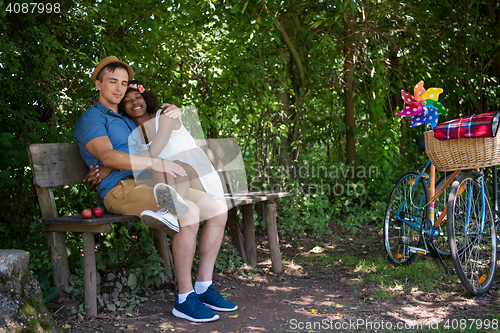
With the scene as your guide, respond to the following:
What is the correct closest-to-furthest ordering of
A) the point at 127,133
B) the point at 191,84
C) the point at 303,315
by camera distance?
1. the point at 303,315
2. the point at 127,133
3. the point at 191,84

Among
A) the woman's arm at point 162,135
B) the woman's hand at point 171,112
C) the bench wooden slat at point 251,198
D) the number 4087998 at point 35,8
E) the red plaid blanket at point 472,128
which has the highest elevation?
the number 4087998 at point 35,8

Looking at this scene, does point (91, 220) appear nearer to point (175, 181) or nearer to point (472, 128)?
point (175, 181)

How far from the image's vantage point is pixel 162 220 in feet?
8.18

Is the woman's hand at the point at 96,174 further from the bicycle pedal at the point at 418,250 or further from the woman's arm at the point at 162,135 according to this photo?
the bicycle pedal at the point at 418,250

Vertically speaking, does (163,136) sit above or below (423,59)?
below

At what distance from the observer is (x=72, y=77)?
3639 millimetres

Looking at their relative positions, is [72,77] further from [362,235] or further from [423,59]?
[423,59]

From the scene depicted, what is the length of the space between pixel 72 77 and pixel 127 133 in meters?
1.08

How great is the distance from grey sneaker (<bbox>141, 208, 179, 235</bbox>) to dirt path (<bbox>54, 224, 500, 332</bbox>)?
23.2 inches

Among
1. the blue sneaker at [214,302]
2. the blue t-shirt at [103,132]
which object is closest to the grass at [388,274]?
the blue sneaker at [214,302]

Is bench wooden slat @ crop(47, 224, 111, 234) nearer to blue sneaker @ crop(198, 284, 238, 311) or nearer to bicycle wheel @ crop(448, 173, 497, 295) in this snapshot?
blue sneaker @ crop(198, 284, 238, 311)

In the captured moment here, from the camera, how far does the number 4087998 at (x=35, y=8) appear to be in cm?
312

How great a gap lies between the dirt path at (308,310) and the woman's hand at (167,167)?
0.91m

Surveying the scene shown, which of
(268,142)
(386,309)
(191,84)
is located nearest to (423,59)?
(268,142)
